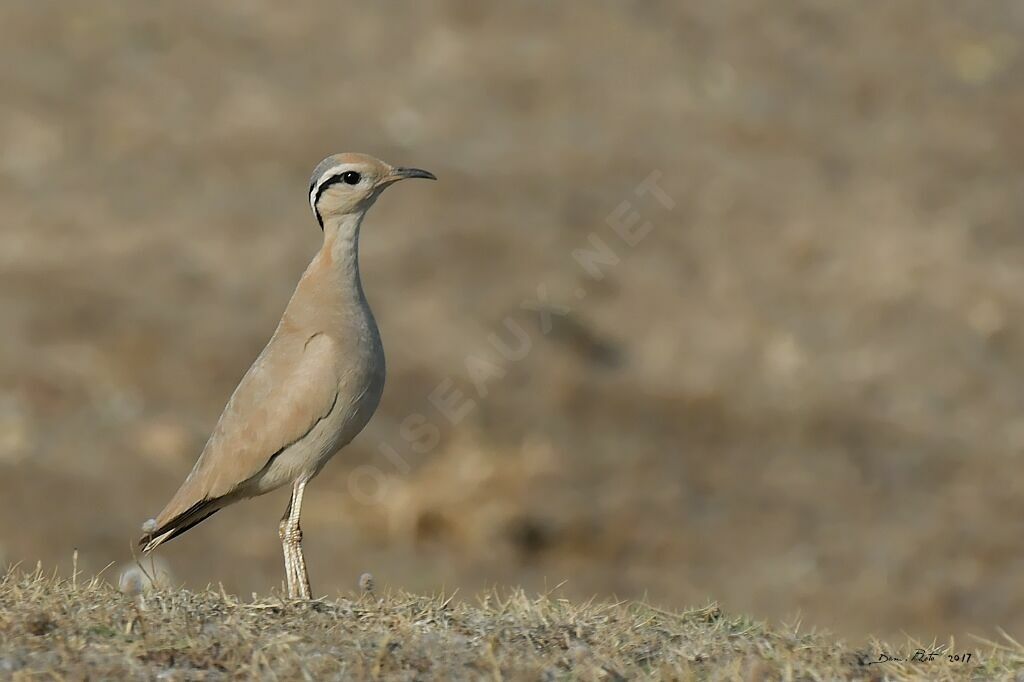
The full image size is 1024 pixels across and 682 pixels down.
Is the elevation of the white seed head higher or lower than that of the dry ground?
higher

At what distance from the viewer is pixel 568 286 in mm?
19609

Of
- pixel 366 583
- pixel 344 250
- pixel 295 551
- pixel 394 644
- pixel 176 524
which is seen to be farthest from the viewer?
pixel 344 250

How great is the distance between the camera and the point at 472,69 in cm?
2492

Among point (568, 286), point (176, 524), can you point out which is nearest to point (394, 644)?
point (176, 524)

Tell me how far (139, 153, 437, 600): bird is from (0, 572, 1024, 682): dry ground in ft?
3.35

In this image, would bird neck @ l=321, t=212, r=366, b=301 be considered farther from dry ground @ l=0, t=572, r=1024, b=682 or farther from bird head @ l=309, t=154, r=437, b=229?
dry ground @ l=0, t=572, r=1024, b=682

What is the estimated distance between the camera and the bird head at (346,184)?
311 inches

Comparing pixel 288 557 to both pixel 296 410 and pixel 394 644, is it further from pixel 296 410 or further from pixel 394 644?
pixel 394 644

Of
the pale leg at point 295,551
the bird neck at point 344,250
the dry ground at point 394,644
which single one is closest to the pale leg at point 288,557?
the pale leg at point 295,551

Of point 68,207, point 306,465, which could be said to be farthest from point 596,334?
point 306,465

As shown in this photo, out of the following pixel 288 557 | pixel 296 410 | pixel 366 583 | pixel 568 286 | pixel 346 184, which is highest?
pixel 568 286

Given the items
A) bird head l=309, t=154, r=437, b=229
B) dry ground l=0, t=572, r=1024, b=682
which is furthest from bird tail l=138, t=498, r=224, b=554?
bird head l=309, t=154, r=437, b=229

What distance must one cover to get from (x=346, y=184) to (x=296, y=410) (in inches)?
54.0

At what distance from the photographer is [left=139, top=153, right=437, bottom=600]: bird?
7.29m
